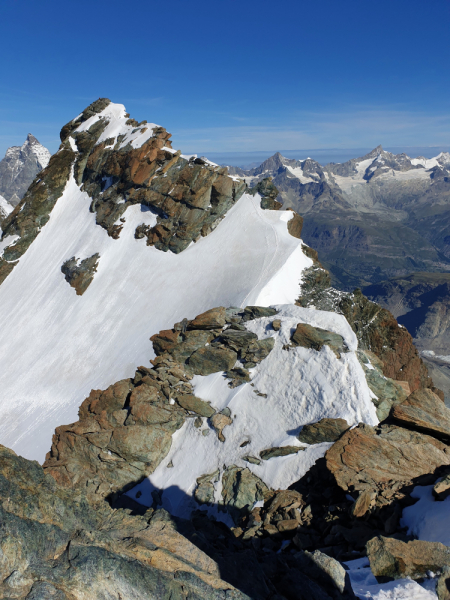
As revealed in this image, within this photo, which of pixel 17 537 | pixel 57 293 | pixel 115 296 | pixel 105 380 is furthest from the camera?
pixel 57 293

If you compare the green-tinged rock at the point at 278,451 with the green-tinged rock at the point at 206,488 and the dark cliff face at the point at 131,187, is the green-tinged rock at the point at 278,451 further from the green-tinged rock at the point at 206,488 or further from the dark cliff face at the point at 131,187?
the dark cliff face at the point at 131,187

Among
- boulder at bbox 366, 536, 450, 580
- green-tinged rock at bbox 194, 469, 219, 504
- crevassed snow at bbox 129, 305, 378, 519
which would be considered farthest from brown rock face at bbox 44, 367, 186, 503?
boulder at bbox 366, 536, 450, 580

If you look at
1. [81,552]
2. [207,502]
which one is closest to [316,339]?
[207,502]

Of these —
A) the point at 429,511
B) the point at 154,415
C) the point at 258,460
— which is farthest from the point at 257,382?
the point at 429,511

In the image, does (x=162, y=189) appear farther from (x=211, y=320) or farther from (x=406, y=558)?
(x=406, y=558)

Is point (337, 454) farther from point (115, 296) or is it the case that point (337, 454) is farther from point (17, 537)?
point (115, 296)

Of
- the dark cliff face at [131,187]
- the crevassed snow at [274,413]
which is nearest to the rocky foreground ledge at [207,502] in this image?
the crevassed snow at [274,413]

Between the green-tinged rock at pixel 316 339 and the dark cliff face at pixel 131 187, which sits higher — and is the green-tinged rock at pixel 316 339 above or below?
below

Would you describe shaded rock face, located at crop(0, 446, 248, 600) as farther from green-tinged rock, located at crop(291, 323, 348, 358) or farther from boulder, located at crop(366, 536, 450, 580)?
green-tinged rock, located at crop(291, 323, 348, 358)
